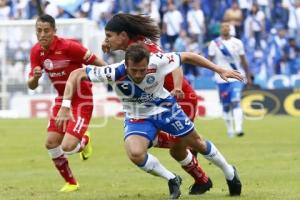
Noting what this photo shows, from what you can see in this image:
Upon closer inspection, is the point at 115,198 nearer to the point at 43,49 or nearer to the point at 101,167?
the point at 43,49

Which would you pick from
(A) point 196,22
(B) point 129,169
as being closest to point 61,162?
(B) point 129,169

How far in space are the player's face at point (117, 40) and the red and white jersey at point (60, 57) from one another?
206cm

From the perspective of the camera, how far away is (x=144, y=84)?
33.3 ft

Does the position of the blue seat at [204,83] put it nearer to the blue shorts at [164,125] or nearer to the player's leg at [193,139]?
the player's leg at [193,139]

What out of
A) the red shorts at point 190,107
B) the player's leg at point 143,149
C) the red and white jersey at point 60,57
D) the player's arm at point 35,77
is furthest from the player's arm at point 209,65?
the red and white jersey at point 60,57

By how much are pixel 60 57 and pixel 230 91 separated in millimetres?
8781

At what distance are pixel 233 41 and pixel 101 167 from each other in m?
7.11

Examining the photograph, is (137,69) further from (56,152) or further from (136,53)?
(56,152)

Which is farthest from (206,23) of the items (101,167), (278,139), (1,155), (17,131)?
(101,167)

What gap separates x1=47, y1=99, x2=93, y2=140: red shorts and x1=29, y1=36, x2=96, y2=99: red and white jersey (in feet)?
0.51

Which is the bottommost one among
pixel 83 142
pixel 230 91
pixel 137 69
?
pixel 230 91

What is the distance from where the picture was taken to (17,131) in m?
23.9

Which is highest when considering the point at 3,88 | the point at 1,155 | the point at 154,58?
the point at 154,58

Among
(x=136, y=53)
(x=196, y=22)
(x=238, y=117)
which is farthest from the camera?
(x=196, y=22)
